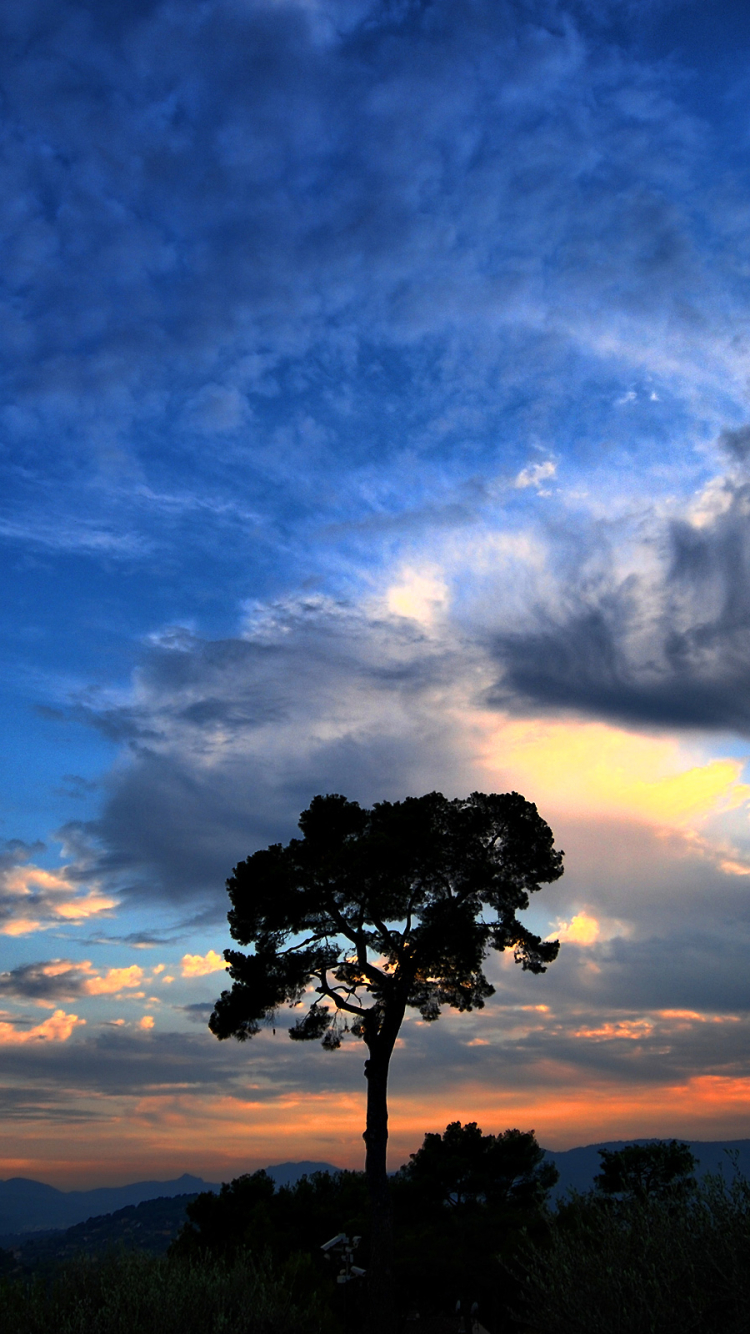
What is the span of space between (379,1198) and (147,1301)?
11.6m

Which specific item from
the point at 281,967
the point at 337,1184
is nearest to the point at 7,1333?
the point at 281,967

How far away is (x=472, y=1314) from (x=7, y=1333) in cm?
3424

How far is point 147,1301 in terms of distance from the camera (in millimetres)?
15680

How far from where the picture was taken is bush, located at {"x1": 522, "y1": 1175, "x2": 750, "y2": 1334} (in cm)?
1138

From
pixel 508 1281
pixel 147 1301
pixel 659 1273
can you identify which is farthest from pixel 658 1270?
pixel 508 1281

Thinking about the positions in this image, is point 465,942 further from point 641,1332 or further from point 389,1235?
point 641,1332

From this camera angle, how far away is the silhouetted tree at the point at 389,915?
1085 inches

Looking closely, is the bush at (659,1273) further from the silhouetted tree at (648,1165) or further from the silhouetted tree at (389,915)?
the silhouetted tree at (648,1165)

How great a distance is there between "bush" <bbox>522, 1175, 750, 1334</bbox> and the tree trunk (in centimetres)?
1248

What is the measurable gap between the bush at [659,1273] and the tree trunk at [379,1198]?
12482 mm

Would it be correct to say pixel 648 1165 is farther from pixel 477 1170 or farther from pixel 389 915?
pixel 389 915

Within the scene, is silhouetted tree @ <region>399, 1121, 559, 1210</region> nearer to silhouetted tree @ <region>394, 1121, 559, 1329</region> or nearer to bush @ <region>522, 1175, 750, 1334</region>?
silhouetted tree @ <region>394, 1121, 559, 1329</region>

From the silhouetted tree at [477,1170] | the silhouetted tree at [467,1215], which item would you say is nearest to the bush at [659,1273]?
the silhouetted tree at [467,1215]

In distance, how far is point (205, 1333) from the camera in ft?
51.6
